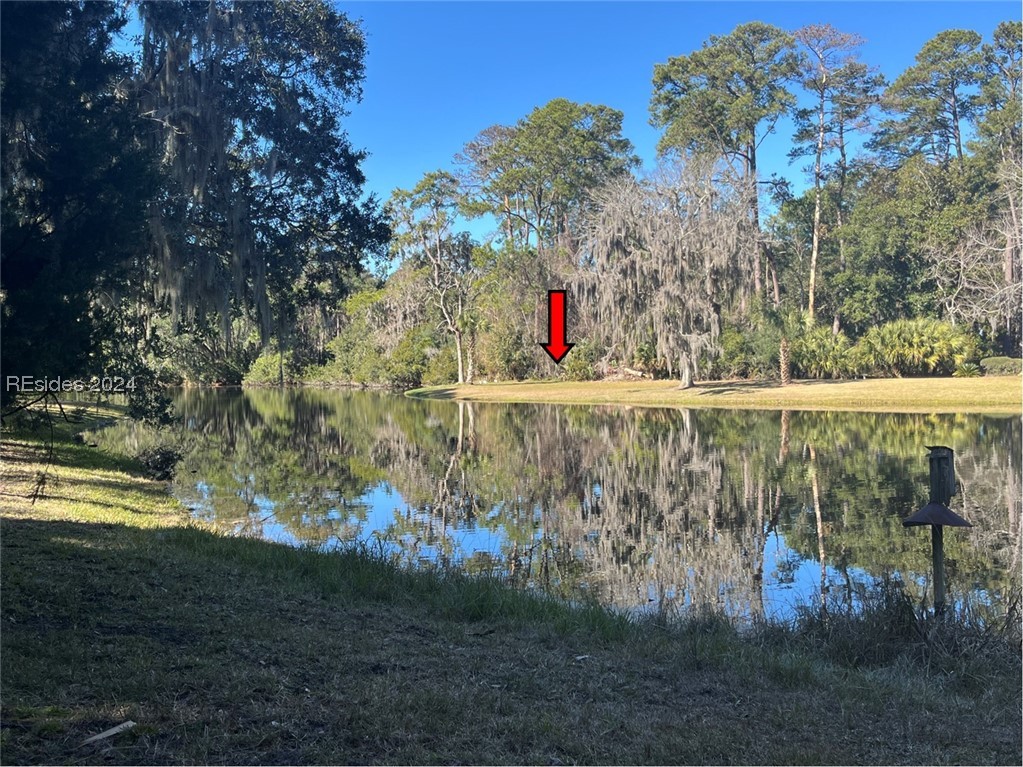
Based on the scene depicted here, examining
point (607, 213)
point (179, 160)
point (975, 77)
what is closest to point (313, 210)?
point (179, 160)

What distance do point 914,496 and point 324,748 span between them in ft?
43.4

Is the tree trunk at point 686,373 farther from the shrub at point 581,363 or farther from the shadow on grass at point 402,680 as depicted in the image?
the shadow on grass at point 402,680

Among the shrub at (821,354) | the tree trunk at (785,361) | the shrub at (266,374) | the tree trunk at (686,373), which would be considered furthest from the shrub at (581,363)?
the shrub at (266,374)

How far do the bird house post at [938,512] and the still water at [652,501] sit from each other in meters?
0.79

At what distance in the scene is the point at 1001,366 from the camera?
37.5 m

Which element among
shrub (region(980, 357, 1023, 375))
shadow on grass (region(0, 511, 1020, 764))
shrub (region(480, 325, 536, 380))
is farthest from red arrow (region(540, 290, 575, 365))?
shrub (region(980, 357, 1023, 375))

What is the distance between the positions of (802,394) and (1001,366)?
951 centimetres

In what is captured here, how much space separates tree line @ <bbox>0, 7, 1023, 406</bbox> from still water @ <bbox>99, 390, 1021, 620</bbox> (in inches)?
121

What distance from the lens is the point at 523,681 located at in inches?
207

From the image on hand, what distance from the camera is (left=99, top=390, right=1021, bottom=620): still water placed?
33.3 ft

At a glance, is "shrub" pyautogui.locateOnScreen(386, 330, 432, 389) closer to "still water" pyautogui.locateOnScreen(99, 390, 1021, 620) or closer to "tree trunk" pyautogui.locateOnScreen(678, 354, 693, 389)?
"tree trunk" pyautogui.locateOnScreen(678, 354, 693, 389)

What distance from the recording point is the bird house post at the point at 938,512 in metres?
7.35

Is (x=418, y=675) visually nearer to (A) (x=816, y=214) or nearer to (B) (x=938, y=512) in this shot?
(B) (x=938, y=512)

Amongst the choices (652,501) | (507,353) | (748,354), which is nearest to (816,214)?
(748,354)
